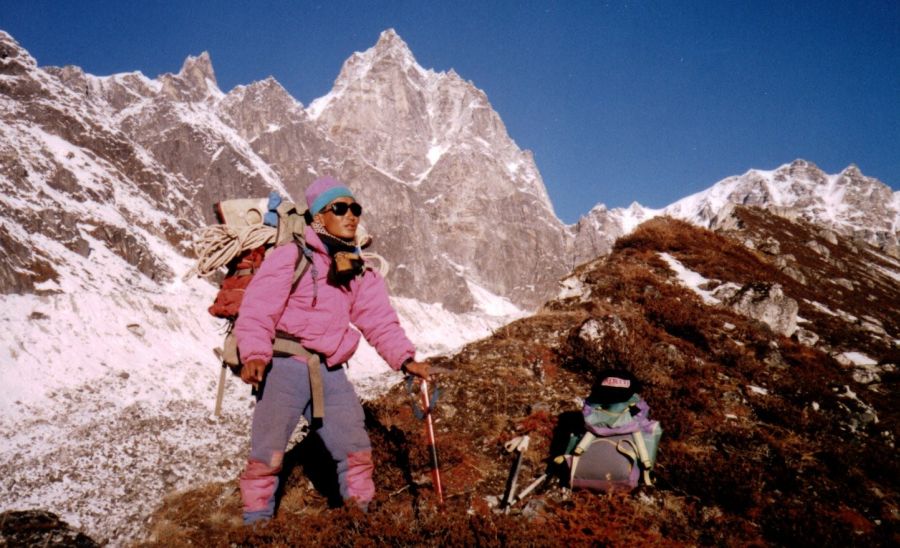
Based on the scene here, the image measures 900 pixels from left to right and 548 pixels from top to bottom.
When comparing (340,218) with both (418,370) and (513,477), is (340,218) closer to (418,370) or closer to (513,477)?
(418,370)

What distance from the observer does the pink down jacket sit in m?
3.91

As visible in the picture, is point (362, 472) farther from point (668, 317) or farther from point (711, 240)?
point (711, 240)

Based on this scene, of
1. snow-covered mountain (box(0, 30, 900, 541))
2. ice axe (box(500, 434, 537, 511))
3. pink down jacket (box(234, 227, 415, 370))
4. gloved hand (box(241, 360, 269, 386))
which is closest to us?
gloved hand (box(241, 360, 269, 386))

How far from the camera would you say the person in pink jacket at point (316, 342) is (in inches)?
157

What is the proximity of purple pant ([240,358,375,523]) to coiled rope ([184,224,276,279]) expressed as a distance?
113 cm

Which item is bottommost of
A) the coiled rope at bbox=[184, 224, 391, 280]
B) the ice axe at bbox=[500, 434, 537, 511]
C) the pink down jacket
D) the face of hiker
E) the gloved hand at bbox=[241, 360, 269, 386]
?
the ice axe at bbox=[500, 434, 537, 511]

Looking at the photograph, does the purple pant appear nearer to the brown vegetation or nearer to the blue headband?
the brown vegetation

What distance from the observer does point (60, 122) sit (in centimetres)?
8388

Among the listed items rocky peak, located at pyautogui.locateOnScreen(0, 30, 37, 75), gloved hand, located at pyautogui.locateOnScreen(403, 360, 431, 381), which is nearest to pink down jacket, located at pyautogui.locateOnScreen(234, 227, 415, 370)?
gloved hand, located at pyautogui.locateOnScreen(403, 360, 431, 381)

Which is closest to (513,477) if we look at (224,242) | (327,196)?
(327,196)

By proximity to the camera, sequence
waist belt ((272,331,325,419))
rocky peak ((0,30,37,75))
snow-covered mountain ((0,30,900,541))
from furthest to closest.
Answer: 1. rocky peak ((0,30,37,75))
2. snow-covered mountain ((0,30,900,541))
3. waist belt ((272,331,325,419))

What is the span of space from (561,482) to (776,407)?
3975 mm

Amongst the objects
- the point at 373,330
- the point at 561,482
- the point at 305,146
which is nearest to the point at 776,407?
the point at 561,482

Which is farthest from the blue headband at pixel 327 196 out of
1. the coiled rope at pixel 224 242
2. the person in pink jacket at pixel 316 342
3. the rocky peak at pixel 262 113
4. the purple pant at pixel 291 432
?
the rocky peak at pixel 262 113
